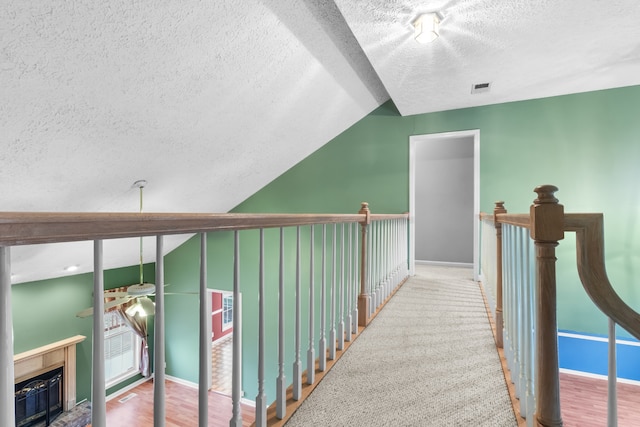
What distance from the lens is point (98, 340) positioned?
61 cm

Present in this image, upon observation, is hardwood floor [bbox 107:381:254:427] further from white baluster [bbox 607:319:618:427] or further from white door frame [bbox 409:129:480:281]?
white baluster [bbox 607:319:618:427]

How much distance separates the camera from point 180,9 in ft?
6.16

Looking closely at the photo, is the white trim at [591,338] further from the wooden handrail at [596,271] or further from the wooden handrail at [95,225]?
the wooden handrail at [95,225]

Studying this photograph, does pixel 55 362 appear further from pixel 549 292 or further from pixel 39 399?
pixel 549 292

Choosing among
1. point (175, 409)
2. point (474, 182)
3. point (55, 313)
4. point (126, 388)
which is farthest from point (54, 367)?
point (474, 182)

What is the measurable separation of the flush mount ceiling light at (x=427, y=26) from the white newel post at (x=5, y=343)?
8.24ft

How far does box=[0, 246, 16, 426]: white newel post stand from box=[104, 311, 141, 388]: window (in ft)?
20.8

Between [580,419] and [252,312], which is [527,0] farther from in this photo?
[252,312]

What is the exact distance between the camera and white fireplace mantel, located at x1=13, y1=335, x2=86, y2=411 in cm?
441

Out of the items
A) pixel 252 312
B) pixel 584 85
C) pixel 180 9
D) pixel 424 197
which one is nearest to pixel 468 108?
pixel 584 85

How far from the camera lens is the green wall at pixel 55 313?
4.45 meters

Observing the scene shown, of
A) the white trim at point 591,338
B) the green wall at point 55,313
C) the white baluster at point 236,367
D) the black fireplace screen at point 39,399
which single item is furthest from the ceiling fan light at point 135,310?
the white trim at point 591,338

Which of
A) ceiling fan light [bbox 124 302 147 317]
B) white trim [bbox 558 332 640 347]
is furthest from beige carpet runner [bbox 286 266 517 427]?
ceiling fan light [bbox 124 302 147 317]

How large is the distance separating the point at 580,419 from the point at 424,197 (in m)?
3.62
